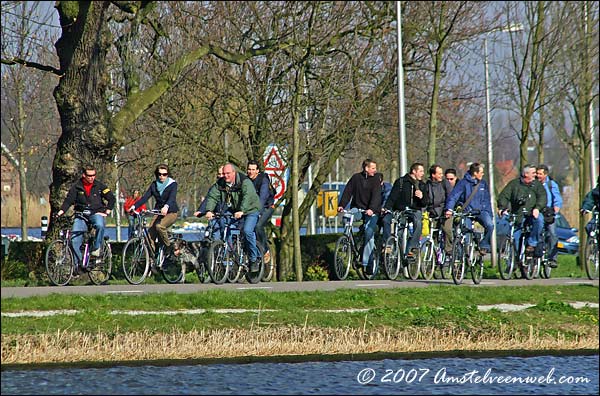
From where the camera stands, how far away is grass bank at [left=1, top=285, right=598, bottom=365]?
13.1m

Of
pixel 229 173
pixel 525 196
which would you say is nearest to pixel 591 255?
pixel 525 196

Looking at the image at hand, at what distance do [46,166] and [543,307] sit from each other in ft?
59.3

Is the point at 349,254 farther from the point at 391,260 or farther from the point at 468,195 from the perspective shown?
the point at 468,195

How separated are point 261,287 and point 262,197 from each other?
206 cm

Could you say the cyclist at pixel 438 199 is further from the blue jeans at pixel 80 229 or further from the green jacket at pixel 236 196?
the blue jeans at pixel 80 229

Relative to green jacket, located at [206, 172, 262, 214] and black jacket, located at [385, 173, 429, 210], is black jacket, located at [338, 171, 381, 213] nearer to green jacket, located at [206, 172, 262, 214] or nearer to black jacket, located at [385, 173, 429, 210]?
black jacket, located at [385, 173, 429, 210]

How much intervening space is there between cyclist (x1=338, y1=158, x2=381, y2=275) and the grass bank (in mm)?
3254

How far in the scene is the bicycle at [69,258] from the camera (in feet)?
60.8

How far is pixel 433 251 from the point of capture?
20375 millimetres

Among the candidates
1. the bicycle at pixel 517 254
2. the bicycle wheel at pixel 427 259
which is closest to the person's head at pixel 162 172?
the bicycle wheel at pixel 427 259

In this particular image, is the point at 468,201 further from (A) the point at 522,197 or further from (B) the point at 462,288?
(B) the point at 462,288

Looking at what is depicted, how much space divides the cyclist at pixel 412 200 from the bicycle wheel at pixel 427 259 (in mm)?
137

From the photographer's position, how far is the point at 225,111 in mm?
24328

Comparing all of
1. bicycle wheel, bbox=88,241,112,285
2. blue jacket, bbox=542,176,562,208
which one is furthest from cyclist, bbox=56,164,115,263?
blue jacket, bbox=542,176,562,208
